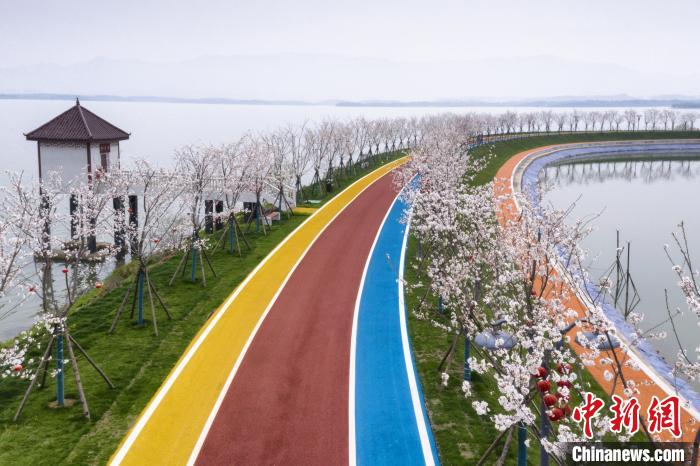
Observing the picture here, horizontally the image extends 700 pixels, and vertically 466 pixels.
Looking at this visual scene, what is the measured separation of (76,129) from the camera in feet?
161

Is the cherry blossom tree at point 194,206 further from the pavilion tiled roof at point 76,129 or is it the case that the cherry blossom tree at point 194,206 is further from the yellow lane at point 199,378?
the pavilion tiled roof at point 76,129

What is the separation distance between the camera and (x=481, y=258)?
1850 cm

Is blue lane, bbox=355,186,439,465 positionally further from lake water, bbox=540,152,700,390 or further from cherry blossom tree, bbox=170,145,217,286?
cherry blossom tree, bbox=170,145,217,286

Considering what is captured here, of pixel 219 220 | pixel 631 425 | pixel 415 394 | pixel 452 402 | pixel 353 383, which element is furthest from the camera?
pixel 219 220

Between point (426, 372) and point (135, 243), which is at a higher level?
point (135, 243)

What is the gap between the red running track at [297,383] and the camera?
18.2 metres

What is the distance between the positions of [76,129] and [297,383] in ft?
121

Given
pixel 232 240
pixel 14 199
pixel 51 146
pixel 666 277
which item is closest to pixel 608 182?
pixel 666 277

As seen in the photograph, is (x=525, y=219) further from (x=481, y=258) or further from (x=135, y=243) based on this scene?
(x=135, y=243)

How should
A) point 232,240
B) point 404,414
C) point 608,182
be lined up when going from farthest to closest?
point 608,182 → point 232,240 → point 404,414

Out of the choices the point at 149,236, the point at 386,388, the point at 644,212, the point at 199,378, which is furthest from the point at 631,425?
the point at 644,212

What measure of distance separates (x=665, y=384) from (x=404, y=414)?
35.5ft

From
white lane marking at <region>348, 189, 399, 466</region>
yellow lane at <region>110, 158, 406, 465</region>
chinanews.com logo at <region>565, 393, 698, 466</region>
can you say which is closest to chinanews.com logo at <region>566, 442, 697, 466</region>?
chinanews.com logo at <region>565, 393, 698, 466</region>

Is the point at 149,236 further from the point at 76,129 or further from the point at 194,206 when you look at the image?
the point at 76,129
